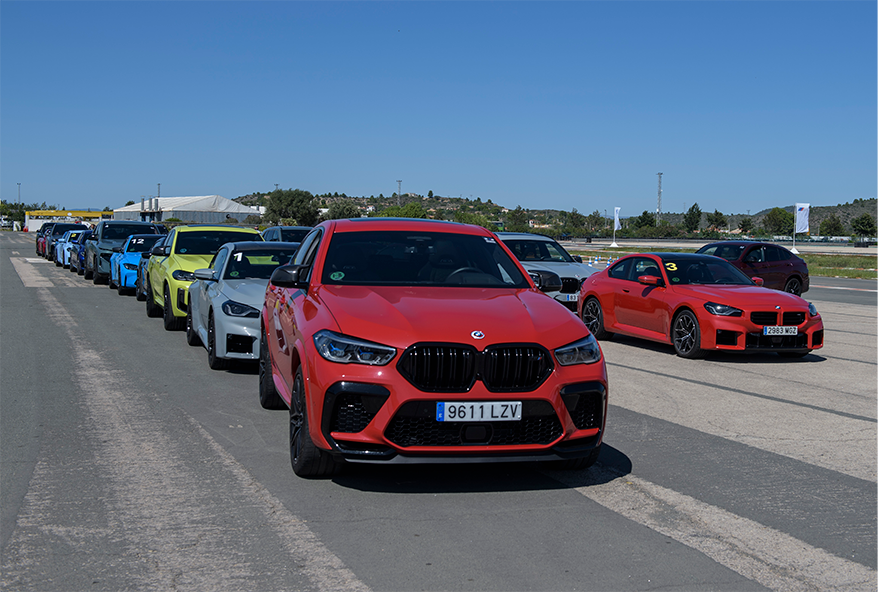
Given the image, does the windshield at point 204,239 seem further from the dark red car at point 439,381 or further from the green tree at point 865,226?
the green tree at point 865,226

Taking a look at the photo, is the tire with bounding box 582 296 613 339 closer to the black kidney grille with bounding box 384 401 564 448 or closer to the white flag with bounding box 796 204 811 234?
the black kidney grille with bounding box 384 401 564 448

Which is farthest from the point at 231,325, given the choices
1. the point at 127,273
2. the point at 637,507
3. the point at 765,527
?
the point at 127,273

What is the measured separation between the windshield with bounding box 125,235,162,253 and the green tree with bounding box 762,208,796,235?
128 metres

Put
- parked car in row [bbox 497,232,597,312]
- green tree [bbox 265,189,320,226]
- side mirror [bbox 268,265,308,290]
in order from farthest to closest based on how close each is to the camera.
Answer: green tree [bbox 265,189,320,226] < parked car in row [bbox 497,232,597,312] < side mirror [bbox 268,265,308,290]

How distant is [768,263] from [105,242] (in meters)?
17.8

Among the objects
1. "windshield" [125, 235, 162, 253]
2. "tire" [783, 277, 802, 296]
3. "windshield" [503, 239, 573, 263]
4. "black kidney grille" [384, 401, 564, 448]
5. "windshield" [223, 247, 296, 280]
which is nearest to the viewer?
"black kidney grille" [384, 401, 564, 448]

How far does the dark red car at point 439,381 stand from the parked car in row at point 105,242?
19.7 m

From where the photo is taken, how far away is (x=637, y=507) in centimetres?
512

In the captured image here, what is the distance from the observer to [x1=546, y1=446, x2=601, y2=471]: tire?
18.6 feet

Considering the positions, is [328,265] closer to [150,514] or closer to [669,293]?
[150,514]

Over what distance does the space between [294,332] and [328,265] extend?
2.28 ft

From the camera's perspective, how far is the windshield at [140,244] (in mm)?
21312

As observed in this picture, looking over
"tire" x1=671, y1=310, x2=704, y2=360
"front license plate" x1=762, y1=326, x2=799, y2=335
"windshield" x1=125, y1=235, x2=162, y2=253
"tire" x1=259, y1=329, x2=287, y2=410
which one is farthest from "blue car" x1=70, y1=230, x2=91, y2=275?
"front license plate" x1=762, y1=326, x2=799, y2=335

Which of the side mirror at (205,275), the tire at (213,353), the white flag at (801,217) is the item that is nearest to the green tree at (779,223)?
the white flag at (801,217)
